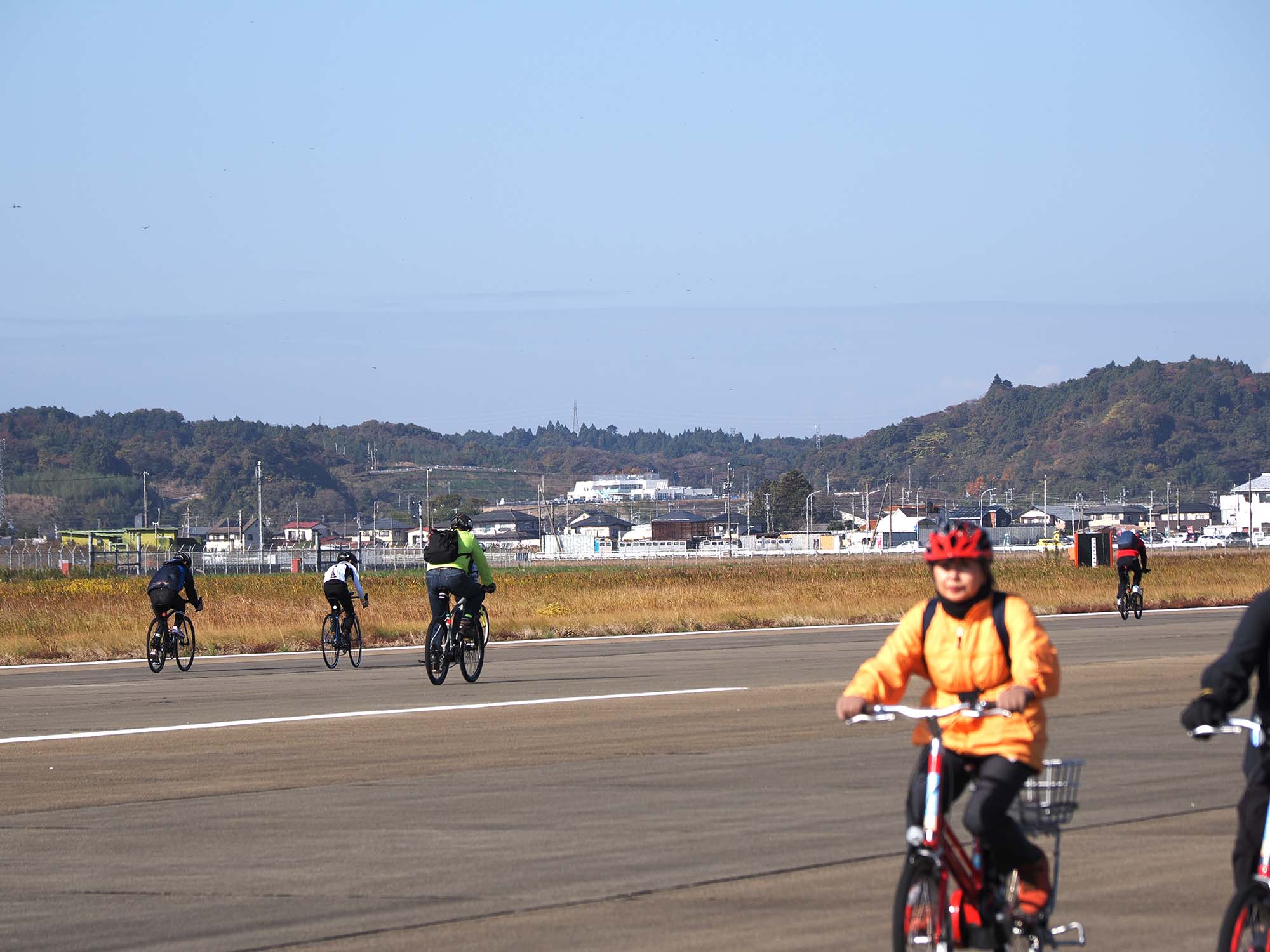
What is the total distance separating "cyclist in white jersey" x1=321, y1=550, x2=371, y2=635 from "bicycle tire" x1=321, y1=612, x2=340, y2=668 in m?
0.12

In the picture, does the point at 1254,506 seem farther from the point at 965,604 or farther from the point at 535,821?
the point at 965,604

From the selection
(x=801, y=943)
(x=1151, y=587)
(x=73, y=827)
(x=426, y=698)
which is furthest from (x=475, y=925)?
(x=1151, y=587)

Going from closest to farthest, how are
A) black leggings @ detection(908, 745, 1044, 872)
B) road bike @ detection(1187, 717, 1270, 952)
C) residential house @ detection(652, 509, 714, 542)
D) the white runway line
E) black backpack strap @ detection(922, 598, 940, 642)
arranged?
road bike @ detection(1187, 717, 1270, 952) → black leggings @ detection(908, 745, 1044, 872) → black backpack strap @ detection(922, 598, 940, 642) → the white runway line → residential house @ detection(652, 509, 714, 542)

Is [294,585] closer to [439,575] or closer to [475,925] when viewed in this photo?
[439,575]

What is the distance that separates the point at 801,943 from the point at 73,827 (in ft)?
16.1

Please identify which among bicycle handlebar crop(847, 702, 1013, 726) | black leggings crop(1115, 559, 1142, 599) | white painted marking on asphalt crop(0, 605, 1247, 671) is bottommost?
white painted marking on asphalt crop(0, 605, 1247, 671)

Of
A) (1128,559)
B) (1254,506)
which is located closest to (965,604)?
(1128,559)

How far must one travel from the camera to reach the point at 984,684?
569cm

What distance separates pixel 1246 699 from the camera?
520cm

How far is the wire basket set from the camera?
17.9 feet

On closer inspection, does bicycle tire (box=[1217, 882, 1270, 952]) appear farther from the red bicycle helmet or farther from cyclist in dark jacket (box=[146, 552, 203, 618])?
cyclist in dark jacket (box=[146, 552, 203, 618])

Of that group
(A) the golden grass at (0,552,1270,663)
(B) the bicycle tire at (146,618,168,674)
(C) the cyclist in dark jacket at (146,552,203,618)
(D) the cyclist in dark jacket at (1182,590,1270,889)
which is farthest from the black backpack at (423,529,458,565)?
(D) the cyclist in dark jacket at (1182,590,1270,889)

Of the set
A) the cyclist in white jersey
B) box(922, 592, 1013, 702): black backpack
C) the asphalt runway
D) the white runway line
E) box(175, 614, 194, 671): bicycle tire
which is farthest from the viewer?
box(175, 614, 194, 671): bicycle tire

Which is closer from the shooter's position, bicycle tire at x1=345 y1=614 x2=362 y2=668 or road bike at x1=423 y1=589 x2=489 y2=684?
road bike at x1=423 y1=589 x2=489 y2=684
